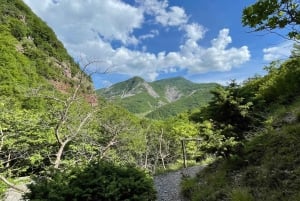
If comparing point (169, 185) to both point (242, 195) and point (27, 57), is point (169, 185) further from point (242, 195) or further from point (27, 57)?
point (27, 57)

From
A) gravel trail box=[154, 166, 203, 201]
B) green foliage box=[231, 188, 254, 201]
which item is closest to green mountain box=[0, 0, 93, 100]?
gravel trail box=[154, 166, 203, 201]

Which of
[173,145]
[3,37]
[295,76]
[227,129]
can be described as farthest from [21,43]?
[227,129]

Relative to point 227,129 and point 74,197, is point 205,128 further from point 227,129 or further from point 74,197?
point 74,197

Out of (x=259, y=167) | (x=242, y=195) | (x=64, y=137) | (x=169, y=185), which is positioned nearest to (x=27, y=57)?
(x=64, y=137)

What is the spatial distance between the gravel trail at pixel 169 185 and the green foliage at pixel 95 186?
2429 mm

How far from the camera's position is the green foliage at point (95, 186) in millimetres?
4547

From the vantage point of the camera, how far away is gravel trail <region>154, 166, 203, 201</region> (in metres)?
7.42

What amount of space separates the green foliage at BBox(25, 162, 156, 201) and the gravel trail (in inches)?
95.6

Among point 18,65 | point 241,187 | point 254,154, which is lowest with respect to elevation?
point 241,187

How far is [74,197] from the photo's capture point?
15.1 ft

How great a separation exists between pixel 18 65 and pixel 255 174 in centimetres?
2719

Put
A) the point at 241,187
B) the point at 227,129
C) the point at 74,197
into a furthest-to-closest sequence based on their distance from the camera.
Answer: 1. the point at 227,129
2. the point at 241,187
3. the point at 74,197

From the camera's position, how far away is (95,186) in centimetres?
476

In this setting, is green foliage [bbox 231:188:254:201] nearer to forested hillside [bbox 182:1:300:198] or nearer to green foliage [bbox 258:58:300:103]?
forested hillside [bbox 182:1:300:198]
